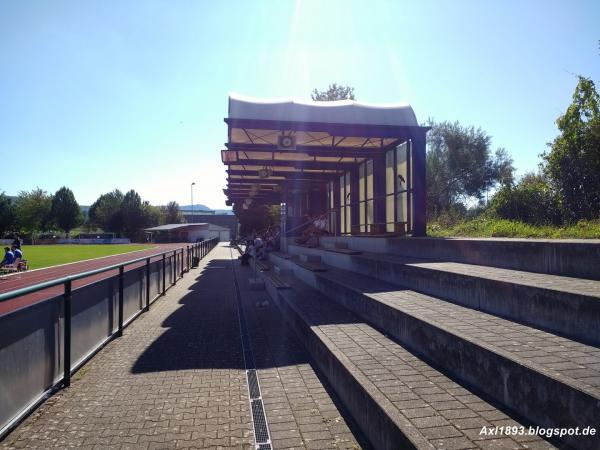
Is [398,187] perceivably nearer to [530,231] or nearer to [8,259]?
[530,231]

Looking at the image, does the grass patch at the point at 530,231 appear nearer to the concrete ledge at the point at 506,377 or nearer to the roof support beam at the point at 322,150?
the concrete ledge at the point at 506,377

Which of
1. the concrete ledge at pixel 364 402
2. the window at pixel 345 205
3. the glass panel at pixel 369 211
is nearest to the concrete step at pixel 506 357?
the concrete ledge at pixel 364 402

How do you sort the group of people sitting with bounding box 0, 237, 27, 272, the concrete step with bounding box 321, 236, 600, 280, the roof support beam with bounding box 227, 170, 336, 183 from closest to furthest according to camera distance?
1. the concrete step with bounding box 321, 236, 600, 280
2. the group of people sitting with bounding box 0, 237, 27, 272
3. the roof support beam with bounding box 227, 170, 336, 183

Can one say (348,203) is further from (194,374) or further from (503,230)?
(194,374)

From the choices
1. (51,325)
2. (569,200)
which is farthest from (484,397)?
(569,200)

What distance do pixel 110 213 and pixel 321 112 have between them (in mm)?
88898

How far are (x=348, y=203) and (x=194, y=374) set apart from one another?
47.1 ft

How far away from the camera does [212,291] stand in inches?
539

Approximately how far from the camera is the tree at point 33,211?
280 feet

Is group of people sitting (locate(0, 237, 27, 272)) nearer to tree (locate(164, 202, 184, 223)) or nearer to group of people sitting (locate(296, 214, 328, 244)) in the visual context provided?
group of people sitting (locate(296, 214, 328, 244))

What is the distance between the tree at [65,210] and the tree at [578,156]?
9545cm

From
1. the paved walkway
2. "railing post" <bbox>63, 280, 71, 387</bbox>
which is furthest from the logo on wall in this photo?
"railing post" <bbox>63, 280, 71, 387</bbox>

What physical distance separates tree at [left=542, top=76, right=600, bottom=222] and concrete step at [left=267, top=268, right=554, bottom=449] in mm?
10497

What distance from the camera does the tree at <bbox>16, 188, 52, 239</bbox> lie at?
85250 millimetres
